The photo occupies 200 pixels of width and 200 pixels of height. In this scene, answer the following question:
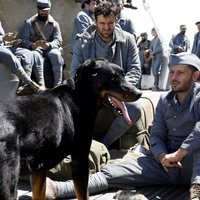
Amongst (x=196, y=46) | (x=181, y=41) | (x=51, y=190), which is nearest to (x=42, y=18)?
(x=51, y=190)

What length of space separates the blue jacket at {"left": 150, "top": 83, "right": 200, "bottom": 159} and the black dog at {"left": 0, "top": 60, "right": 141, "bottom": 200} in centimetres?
47

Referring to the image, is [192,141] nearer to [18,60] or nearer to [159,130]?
[159,130]

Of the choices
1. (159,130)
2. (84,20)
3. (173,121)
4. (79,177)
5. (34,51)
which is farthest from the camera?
(84,20)

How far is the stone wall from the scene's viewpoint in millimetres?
8242

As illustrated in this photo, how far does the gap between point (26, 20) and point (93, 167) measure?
4.04 m

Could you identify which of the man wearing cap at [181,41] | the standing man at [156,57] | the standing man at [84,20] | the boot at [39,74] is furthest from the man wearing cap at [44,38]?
the man wearing cap at [181,41]

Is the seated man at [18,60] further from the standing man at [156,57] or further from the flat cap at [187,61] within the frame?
the standing man at [156,57]

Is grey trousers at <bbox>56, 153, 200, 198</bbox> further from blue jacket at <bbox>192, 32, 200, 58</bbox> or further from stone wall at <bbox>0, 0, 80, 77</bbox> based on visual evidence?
blue jacket at <bbox>192, 32, 200, 58</bbox>

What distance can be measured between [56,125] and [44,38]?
4.42m

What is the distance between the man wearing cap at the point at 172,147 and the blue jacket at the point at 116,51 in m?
1.19

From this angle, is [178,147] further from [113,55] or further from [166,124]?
[113,55]

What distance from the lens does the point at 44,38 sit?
779 cm

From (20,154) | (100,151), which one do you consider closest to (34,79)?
(100,151)

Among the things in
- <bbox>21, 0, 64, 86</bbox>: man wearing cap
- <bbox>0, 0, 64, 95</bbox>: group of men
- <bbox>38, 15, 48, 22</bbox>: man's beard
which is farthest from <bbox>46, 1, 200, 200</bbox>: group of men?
<bbox>38, 15, 48, 22</bbox>: man's beard
